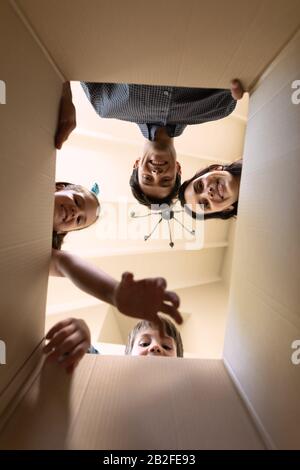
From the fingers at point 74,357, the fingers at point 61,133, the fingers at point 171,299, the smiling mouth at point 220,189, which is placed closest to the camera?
the fingers at point 171,299

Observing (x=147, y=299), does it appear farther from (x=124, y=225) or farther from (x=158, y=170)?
(x=124, y=225)

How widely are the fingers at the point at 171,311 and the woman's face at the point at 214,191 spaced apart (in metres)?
0.70

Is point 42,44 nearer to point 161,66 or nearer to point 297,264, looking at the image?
point 161,66

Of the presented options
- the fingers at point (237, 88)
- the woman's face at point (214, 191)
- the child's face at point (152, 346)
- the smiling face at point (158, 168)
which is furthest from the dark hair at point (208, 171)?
the child's face at point (152, 346)

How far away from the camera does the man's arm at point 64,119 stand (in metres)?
0.59

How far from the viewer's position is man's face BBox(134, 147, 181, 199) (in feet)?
3.12

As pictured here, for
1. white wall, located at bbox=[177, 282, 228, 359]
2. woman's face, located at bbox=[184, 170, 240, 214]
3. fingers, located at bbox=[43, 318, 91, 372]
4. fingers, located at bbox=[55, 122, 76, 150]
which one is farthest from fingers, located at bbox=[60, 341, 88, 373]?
white wall, located at bbox=[177, 282, 228, 359]

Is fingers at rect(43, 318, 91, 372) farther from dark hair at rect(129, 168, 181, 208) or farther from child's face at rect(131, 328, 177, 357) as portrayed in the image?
dark hair at rect(129, 168, 181, 208)

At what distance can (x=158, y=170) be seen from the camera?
948mm

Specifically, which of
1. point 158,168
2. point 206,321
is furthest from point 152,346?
point 206,321

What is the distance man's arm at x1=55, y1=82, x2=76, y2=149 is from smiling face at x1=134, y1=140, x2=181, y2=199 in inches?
15.2

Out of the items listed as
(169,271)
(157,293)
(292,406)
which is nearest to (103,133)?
(169,271)

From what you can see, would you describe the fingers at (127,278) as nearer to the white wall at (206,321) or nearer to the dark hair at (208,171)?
the dark hair at (208,171)

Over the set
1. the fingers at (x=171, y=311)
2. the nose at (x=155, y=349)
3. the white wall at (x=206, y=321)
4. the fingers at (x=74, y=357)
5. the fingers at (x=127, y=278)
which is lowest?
the white wall at (x=206, y=321)
